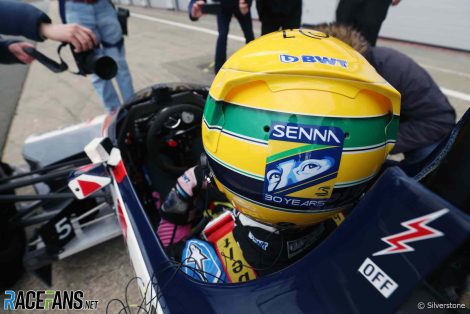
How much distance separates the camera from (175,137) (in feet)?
5.99

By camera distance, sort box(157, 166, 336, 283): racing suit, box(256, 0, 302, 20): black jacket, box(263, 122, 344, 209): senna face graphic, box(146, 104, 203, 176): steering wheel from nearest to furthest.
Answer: box(263, 122, 344, 209): senna face graphic
box(157, 166, 336, 283): racing suit
box(146, 104, 203, 176): steering wheel
box(256, 0, 302, 20): black jacket

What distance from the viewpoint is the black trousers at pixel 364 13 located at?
2898 mm

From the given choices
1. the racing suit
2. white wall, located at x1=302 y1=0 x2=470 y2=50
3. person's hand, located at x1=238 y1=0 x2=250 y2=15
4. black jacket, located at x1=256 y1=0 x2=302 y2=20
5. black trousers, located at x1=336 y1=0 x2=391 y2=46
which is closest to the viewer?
the racing suit

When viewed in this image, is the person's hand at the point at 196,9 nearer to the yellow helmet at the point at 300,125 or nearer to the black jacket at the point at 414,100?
the black jacket at the point at 414,100

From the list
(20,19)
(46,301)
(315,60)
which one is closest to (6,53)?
(20,19)

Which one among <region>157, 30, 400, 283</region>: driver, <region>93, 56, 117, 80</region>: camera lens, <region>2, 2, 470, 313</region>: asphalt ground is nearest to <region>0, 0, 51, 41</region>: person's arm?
<region>93, 56, 117, 80</region>: camera lens

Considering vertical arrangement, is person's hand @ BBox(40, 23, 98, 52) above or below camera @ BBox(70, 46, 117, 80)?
above

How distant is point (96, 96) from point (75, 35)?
2.99 meters

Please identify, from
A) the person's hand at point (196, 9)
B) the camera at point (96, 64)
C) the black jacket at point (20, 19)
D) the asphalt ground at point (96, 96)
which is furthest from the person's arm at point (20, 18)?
the person's hand at point (196, 9)

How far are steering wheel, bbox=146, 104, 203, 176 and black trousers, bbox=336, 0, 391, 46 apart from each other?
1977 millimetres

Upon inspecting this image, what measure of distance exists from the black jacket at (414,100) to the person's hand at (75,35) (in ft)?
5.01

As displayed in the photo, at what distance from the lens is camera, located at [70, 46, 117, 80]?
1568 mm

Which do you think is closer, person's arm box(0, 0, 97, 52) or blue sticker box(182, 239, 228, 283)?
blue sticker box(182, 239, 228, 283)

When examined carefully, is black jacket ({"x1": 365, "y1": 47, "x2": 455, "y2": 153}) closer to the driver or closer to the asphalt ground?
the driver
